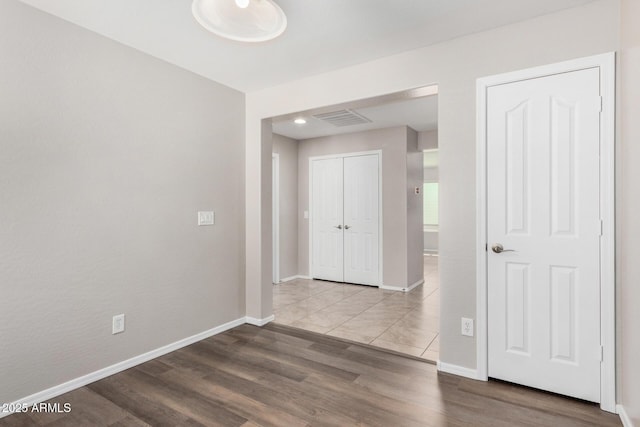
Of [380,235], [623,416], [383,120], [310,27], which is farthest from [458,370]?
[383,120]

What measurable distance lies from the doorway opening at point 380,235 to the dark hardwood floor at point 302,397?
1.82 ft

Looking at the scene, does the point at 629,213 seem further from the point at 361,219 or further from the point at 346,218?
the point at 346,218

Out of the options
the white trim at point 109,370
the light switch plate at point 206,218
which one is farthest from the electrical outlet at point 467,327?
the light switch plate at point 206,218

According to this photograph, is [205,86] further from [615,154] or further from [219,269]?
[615,154]

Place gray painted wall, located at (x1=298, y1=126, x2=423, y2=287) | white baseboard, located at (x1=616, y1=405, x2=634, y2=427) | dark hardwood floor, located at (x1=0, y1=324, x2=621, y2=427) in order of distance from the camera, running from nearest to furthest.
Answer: white baseboard, located at (x1=616, y1=405, x2=634, y2=427) → dark hardwood floor, located at (x1=0, y1=324, x2=621, y2=427) → gray painted wall, located at (x1=298, y1=126, x2=423, y2=287)

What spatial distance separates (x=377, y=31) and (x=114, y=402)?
3.10 m

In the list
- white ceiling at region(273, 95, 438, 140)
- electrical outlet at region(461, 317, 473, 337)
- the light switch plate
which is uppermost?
white ceiling at region(273, 95, 438, 140)

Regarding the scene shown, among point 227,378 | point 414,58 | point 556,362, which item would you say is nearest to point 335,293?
point 227,378

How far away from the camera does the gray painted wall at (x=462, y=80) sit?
6.94 ft

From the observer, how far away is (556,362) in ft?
7.15

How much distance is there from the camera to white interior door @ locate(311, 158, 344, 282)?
5680mm

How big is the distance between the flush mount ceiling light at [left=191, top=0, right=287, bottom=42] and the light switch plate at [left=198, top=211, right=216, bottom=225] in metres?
1.81

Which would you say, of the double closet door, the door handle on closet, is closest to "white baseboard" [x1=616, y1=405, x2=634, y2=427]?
the door handle on closet

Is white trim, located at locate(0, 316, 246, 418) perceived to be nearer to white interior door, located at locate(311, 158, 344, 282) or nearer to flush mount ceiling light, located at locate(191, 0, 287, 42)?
flush mount ceiling light, located at locate(191, 0, 287, 42)
